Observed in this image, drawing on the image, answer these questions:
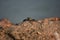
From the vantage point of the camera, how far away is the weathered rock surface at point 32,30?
6.43 ft

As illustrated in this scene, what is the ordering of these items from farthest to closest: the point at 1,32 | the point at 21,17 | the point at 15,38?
1. the point at 21,17
2. the point at 1,32
3. the point at 15,38

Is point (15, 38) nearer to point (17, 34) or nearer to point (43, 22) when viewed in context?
point (17, 34)

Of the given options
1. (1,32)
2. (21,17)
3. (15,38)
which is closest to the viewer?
(15,38)

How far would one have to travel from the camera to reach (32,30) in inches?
→ 79.4

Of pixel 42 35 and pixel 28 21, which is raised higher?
pixel 28 21

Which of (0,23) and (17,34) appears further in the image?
(0,23)

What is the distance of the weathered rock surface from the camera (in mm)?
1961

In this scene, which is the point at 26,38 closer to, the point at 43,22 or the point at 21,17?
the point at 43,22

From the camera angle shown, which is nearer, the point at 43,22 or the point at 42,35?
the point at 42,35

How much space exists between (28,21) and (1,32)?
15.9 inches

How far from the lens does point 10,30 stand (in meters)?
2.03

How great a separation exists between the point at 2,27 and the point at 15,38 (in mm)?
311

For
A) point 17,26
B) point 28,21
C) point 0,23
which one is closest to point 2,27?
point 0,23

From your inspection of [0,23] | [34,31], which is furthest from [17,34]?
[0,23]
